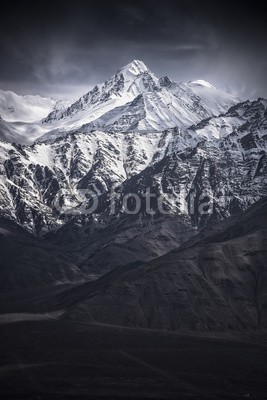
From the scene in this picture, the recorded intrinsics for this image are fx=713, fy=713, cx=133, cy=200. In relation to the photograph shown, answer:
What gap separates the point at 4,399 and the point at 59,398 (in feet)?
49.6

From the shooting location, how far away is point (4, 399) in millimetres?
196000

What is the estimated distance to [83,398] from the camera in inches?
7859

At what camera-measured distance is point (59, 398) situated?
199000 mm

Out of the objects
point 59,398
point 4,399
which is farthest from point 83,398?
point 4,399

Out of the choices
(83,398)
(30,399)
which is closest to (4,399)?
(30,399)

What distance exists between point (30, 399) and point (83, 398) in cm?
1469

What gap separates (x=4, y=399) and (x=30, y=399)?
716 centimetres

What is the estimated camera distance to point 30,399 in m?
198

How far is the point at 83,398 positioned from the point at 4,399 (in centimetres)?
2176

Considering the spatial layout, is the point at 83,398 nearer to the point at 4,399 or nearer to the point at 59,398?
the point at 59,398

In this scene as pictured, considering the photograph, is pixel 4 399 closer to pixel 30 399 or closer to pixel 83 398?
pixel 30 399
